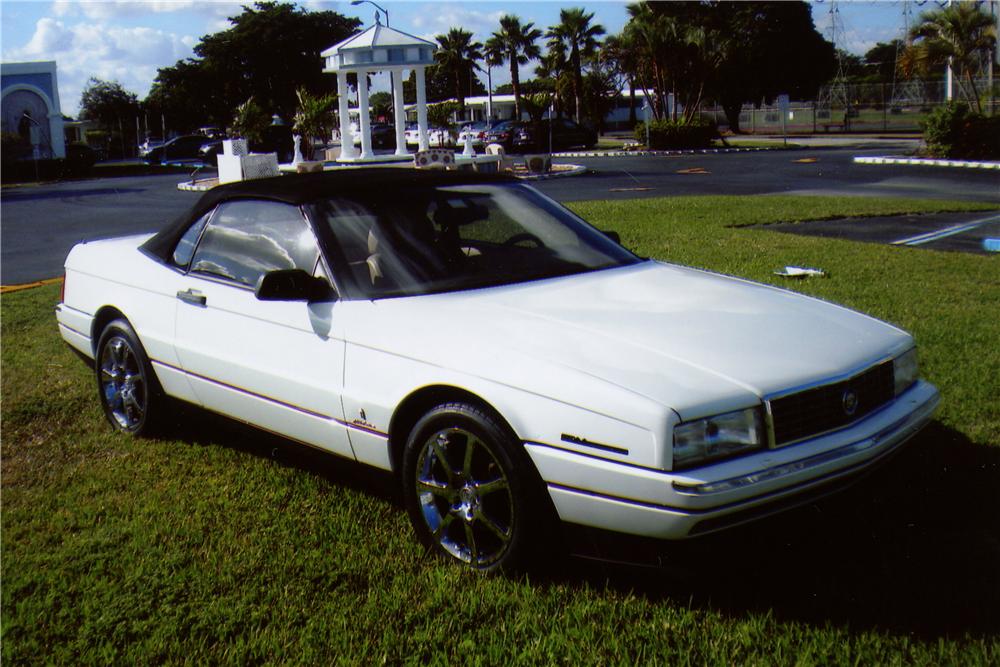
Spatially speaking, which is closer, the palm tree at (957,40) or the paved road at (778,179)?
the paved road at (778,179)

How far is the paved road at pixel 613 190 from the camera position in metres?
16.3

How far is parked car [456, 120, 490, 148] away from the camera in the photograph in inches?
1675

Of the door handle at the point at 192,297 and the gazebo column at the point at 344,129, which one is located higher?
the gazebo column at the point at 344,129

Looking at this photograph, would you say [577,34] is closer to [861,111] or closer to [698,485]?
[861,111]

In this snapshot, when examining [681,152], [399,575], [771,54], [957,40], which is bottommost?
[399,575]

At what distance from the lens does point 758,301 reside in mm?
3973

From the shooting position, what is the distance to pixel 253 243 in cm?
463

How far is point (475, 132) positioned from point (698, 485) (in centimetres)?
4531

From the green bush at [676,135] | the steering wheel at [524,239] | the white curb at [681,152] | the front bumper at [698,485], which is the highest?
the green bush at [676,135]

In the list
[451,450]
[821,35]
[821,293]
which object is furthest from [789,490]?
[821,35]

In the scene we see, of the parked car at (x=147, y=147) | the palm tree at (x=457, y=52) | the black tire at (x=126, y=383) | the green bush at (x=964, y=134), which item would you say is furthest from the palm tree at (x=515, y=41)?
the black tire at (x=126, y=383)

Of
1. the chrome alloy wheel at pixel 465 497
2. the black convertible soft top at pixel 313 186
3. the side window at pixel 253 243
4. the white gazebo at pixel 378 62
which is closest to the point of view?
the chrome alloy wheel at pixel 465 497

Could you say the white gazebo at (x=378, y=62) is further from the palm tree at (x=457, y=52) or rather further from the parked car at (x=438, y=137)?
the palm tree at (x=457, y=52)

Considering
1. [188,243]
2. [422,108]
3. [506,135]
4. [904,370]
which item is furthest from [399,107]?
[904,370]
